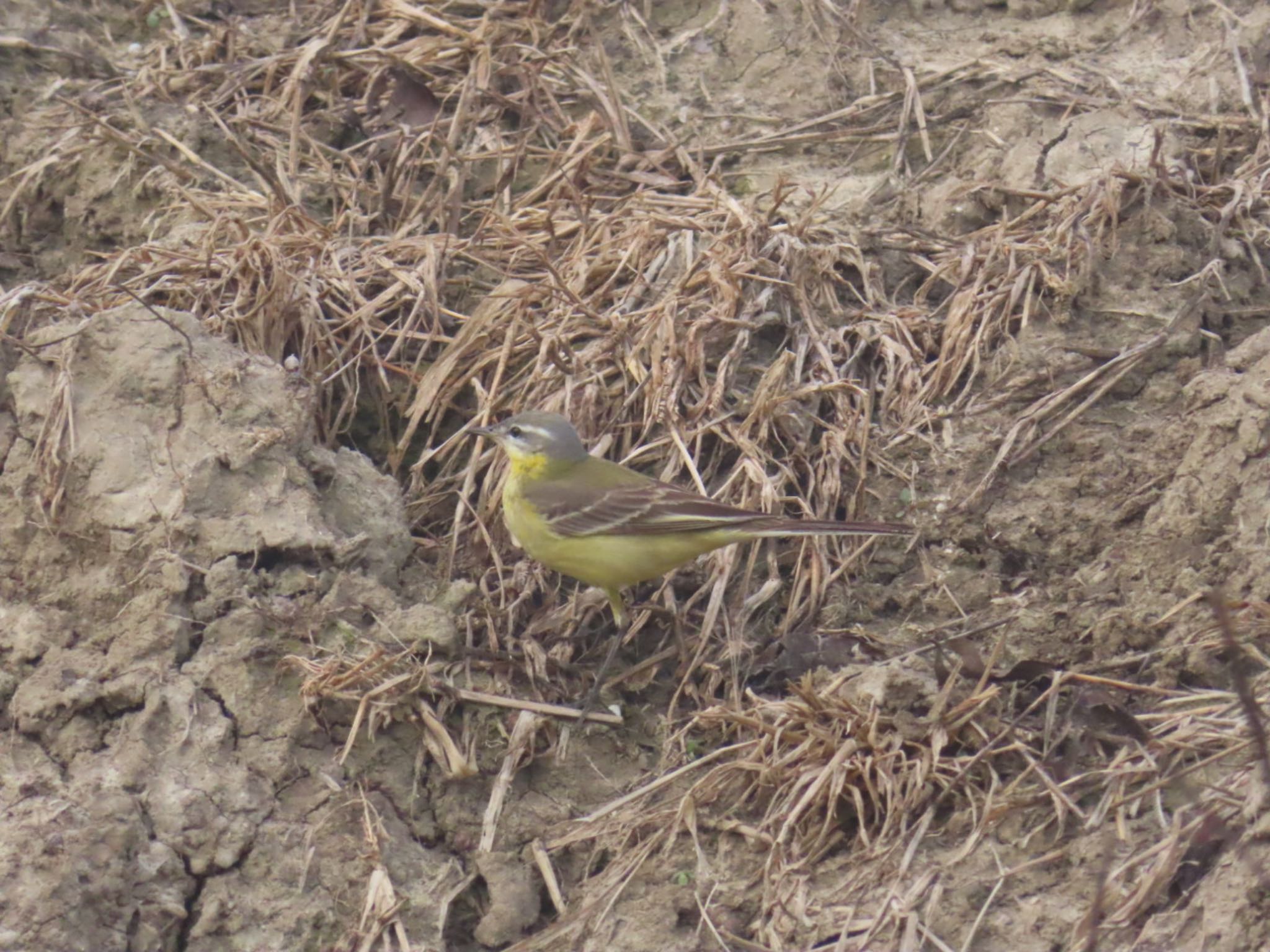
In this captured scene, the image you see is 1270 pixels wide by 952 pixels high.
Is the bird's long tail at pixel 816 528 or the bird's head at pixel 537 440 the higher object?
the bird's long tail at pixel 816 528

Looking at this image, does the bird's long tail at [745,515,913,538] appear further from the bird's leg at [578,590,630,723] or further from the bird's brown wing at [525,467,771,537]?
the bird's leg at [578,590,630,723]

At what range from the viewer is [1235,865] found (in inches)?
163

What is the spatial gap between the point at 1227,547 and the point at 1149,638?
41 centimetres

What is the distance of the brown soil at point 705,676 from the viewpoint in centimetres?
469

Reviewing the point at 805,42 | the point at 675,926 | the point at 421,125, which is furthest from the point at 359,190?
the point at 675,926

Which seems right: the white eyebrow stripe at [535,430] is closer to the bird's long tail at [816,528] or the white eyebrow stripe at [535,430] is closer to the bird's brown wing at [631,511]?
the bird's brown wing at [631,511]

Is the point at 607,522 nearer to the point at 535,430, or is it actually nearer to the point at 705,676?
the point at 535,430

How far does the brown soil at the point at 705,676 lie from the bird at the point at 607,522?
0.32 metres

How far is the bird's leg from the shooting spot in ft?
18.8

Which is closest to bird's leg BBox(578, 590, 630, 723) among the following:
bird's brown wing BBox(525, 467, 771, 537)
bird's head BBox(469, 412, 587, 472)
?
bird's brown wing BBox(525, 467, 771, 537)

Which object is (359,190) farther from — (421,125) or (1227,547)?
(1227,547)

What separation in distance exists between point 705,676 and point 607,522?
0.71 meters

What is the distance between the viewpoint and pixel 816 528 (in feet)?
18.8

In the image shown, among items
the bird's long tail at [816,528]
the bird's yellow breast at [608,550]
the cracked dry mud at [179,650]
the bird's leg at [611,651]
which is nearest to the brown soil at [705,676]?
the cracked dry mud at [179,650]
